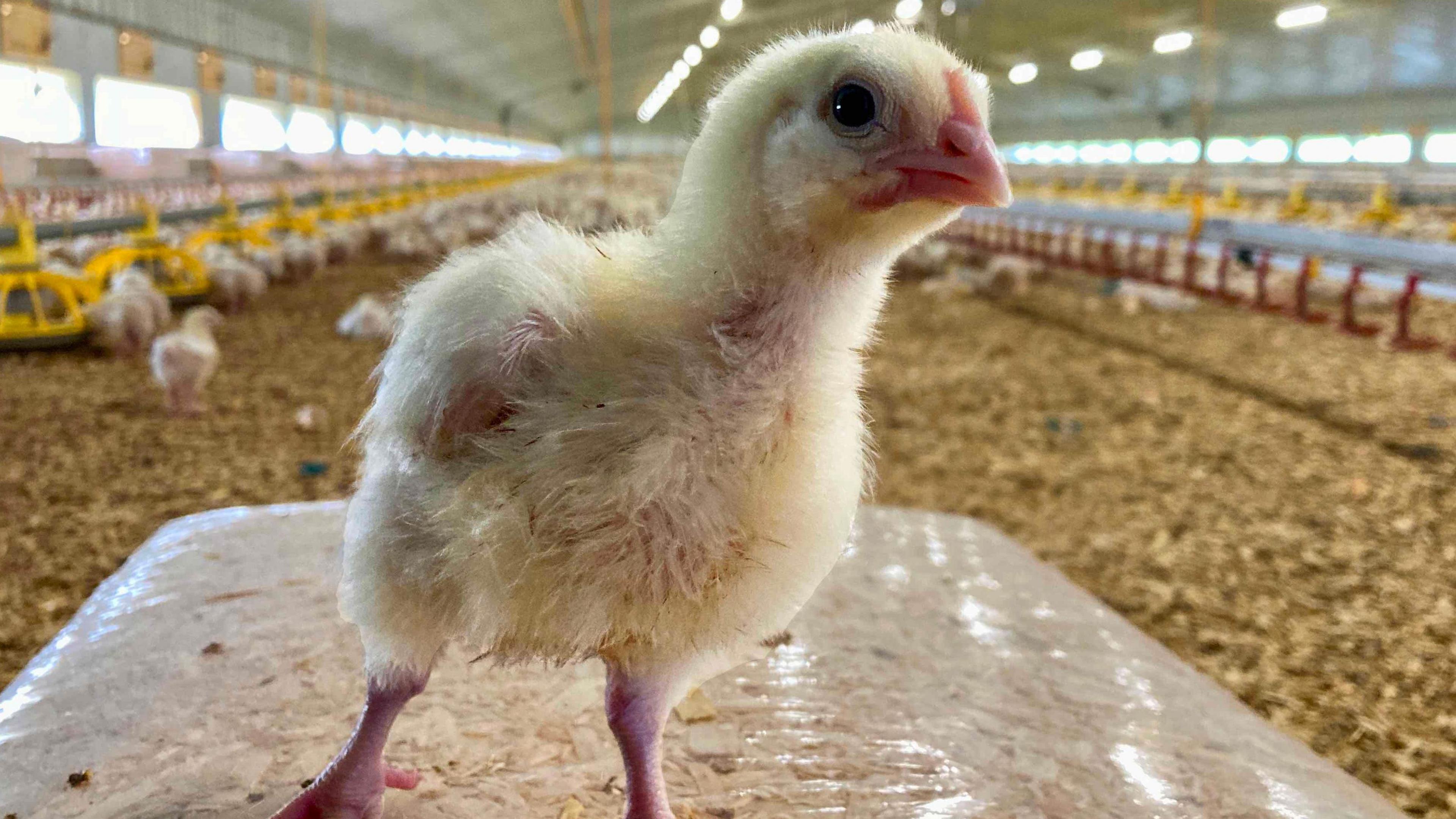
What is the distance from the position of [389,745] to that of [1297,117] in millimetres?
17190

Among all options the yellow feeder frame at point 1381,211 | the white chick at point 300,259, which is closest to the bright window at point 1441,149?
the yellow feeder frame at point 1381,211

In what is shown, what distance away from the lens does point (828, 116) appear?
2.68 ft

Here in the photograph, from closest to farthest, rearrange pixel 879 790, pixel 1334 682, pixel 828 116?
pixel 828 116, pixel 879 790, pixel 1334 682

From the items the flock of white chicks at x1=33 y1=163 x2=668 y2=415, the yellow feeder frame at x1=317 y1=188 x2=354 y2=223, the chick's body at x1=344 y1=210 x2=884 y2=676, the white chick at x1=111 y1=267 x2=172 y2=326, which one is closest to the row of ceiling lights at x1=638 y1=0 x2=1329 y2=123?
the chick's body at x1=344 y1=210 x2=884 y2=676

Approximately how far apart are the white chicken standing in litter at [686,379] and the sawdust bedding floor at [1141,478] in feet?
1.36

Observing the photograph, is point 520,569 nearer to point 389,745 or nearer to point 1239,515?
point 389,745

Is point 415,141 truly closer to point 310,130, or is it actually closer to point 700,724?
point 310,130

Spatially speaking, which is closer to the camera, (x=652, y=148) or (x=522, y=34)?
(x=522, y=34)

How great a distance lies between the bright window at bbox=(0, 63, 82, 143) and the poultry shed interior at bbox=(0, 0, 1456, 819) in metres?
0.04

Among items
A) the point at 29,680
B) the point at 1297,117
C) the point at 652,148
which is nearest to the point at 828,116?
the point at 29,680

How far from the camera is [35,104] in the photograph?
488cm

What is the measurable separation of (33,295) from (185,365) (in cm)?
164

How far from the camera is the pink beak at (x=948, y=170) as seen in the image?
0.81m

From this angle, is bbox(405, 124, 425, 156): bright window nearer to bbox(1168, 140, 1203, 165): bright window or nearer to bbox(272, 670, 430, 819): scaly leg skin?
bbox(1168, 140, 1203, 165): bright window
